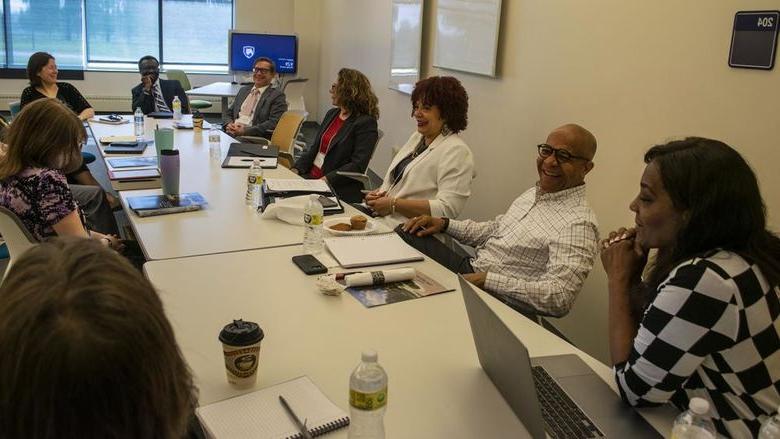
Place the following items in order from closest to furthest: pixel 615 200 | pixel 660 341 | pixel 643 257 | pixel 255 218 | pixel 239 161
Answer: pixel 660 341, pixel 643 257, pixel 255 218, pixel 615 200, pixel 239 161

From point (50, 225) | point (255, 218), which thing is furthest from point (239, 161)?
point (50, 225)

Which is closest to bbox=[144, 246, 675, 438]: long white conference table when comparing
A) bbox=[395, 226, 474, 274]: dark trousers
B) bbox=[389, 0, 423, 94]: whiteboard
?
bbox=[395, 226, 474, 274]: dark trousers

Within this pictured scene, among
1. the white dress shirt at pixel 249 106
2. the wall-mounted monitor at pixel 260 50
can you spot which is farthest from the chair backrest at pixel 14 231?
the wall-mounted monitor at pixel 260 50

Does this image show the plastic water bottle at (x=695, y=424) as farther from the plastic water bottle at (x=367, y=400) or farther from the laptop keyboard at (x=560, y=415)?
the plastic water bottle at (x=367, y=400)

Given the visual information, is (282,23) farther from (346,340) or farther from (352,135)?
(346,340)

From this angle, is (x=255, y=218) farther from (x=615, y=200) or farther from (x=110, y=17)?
(x=110, y=17)

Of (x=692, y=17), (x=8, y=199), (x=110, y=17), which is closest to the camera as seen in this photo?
(x=8, y=199)

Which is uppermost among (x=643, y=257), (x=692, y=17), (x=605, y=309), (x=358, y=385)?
(x=692, y=17)

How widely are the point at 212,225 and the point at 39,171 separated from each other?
0.67 m

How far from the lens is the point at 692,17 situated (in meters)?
2.58

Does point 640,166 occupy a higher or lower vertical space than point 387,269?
higher

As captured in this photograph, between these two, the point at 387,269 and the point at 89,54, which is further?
the point at 89,54

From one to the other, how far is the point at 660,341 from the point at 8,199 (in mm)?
2292

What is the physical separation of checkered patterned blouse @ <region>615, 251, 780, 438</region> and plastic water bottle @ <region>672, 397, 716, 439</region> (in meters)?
0.11
